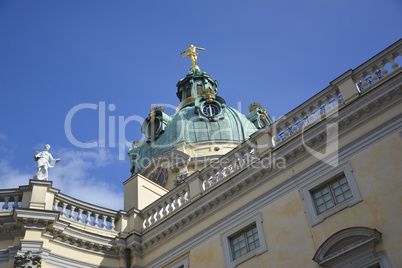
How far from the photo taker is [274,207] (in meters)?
13.8

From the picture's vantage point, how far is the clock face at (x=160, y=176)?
31922 millimetres

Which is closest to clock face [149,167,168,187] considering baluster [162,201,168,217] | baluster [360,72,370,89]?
baluster [162,201,168,217]

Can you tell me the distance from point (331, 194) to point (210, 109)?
25013 mm

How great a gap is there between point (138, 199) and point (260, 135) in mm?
5878

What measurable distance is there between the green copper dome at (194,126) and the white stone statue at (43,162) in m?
16.1

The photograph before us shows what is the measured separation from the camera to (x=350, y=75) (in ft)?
45.8

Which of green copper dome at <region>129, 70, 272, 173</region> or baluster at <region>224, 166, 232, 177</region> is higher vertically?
green copper dome at <region>129, 70, 272, 173</region>

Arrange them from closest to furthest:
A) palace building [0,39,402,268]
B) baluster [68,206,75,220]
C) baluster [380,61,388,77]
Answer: palace building [0,39,402,268] → baluster [380,61,388,77] → baluster [68,206,75,220]

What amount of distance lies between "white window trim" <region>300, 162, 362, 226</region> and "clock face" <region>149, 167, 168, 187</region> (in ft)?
62.1

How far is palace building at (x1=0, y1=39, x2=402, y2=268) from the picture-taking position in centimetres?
1196

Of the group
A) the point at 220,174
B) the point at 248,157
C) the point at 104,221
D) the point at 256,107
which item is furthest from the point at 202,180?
the point at 256,107

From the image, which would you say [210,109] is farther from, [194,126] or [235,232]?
[235,232]

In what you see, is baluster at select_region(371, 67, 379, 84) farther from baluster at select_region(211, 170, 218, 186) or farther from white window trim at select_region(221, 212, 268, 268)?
baluster at select_region(211, 170, 218, 186)

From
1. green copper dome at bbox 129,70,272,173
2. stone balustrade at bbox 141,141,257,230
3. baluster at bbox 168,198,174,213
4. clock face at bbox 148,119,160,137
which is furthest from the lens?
clock face at bbox 148,119,160,137
